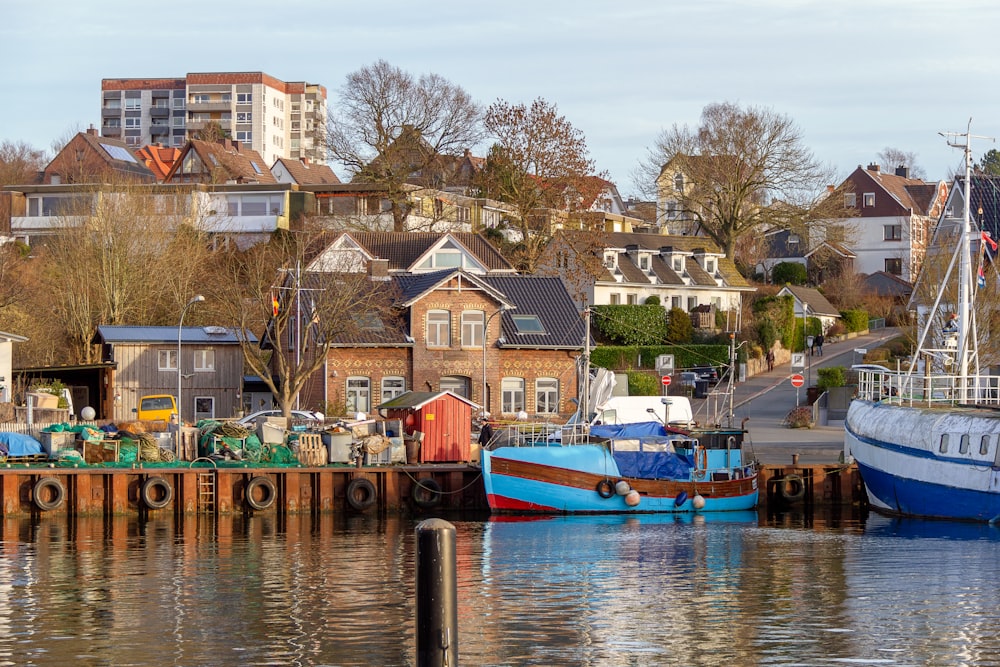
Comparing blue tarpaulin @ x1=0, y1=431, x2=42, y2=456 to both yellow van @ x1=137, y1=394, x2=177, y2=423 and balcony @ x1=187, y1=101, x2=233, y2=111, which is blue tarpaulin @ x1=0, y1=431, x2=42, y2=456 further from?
balcony @ x1=187, y1=101, x2=233, y2=111

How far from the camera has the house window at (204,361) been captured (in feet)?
221

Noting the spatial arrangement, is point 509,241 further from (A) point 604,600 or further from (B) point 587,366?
(A) point 604,600

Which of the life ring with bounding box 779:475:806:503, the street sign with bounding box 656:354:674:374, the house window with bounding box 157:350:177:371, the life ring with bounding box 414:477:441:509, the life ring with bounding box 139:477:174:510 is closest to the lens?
the life ring with bounding box 139:477:174:510

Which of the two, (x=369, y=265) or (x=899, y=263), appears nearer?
(x=369, y=265)

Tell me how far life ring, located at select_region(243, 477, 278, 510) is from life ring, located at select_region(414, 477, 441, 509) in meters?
4.67

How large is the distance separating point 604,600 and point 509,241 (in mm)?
66924

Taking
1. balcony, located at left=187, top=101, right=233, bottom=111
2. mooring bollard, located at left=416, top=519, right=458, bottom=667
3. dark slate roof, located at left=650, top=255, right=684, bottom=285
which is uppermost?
balcony, located at left=187, top=101, right=233, bottom=111

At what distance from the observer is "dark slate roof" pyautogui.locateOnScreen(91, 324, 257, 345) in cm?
6594

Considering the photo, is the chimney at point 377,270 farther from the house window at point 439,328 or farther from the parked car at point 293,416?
the parked car at point 293,416

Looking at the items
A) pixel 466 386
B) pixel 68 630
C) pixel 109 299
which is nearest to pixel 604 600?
pixel 68 630

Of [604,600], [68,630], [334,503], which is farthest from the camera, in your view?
[334,503]

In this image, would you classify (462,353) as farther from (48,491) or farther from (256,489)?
(48,491)

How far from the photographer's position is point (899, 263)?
120m

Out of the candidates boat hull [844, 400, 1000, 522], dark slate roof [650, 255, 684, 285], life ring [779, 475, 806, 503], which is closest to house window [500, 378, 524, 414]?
life ring [779, 475, 806, 503]
